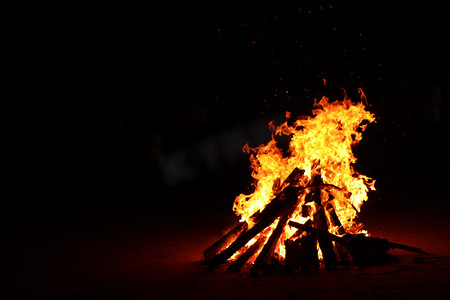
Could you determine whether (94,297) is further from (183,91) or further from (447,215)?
(183,91)

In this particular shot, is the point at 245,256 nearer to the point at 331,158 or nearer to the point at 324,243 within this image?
the point at 324,243

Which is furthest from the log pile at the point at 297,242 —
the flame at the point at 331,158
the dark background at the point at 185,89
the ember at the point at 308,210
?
the dark background at the point at 185,89

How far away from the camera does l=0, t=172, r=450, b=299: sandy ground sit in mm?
5527

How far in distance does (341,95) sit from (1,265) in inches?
583

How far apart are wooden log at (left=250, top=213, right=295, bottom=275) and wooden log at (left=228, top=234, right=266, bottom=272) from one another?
269 mm

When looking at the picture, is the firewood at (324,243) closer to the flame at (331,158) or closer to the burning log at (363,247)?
the burning log at (363,247)

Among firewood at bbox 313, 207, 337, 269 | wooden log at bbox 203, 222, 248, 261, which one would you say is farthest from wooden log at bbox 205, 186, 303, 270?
firewood at bbox 313, 207, 337, 269

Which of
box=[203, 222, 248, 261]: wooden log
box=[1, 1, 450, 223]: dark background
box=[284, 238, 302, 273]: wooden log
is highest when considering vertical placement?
box=[1, 1, 450, 223]: dark background

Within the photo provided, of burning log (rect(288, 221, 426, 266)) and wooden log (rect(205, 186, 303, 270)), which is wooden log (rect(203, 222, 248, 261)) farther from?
burning log (rect(288, 221, 426, 266))

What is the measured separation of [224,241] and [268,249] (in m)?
0.85

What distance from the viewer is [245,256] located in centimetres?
661

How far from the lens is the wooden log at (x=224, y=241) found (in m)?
7.02

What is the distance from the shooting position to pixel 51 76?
19.1 m

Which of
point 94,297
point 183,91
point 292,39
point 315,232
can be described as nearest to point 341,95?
point 292,39
